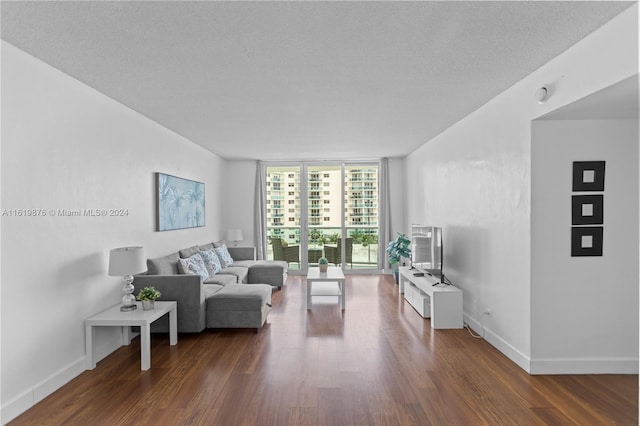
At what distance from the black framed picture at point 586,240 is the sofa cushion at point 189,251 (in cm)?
457

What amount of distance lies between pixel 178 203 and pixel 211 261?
1.01 meters

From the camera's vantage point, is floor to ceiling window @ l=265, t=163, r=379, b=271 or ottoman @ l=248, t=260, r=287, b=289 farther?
floor to ceiling window @ l=265, t=163, r=379, b=271

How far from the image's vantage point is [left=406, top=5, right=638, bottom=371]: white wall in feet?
7.45

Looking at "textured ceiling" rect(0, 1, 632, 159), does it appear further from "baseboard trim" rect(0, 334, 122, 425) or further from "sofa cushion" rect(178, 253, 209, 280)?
"baseboard trim" rect(0, 334, 122, 425)

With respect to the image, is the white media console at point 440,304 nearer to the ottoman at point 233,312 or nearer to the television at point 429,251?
the television at point 429,251

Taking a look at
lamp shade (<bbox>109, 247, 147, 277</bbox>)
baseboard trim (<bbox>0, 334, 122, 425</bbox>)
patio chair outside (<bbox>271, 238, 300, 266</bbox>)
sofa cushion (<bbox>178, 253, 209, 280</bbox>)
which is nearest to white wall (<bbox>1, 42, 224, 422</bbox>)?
baseboard trim (<bbox>0, 334, 122, 425</bbox>)

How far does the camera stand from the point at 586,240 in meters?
2.97

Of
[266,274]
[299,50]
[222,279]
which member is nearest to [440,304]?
[222,279]

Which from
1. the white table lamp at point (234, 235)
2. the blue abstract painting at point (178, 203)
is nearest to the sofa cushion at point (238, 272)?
the blue abstract painting at point (178, 203)

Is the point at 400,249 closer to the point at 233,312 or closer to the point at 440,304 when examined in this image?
the point at 440,304

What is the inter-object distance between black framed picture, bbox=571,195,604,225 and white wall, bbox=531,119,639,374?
0.15 ft

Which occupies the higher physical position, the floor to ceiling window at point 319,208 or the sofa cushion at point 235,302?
the floor to ceiling window at point 319,208

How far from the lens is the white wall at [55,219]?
2430 mm

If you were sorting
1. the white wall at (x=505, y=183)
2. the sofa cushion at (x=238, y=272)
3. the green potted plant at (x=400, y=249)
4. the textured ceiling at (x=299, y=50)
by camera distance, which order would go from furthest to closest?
the green potted plant at (x=400, y=249) → the sofa cushion at (x=238, y=272) → the white wall at (x=505, y=183) → the textured ceiling at (x=299, y=50)
